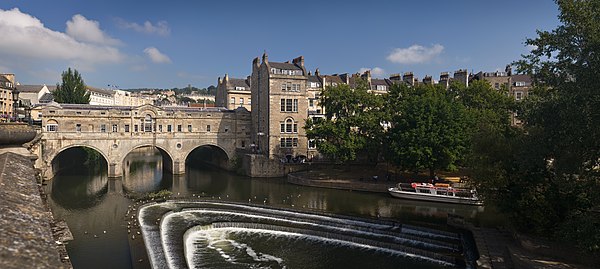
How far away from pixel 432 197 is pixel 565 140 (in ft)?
74.7

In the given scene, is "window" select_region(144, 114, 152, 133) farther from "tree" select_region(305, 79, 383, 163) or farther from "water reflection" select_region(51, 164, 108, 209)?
"tree" select_region(305, 79, 383, 163)

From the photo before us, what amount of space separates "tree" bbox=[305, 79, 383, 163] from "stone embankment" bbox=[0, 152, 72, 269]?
118ft

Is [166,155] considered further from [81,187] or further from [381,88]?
[381,88]

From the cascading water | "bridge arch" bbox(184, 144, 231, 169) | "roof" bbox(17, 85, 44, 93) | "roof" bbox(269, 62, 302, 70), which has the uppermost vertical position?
"roof" bbox(269, 62, 302, 70)

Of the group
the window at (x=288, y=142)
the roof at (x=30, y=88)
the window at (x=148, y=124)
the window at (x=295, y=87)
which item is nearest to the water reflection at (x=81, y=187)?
the window at (x=148, y=124)

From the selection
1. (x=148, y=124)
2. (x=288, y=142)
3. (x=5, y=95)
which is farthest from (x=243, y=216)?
(x=5, y=95)

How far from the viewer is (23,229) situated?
9.30m

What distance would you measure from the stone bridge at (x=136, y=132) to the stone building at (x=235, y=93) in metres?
13.7

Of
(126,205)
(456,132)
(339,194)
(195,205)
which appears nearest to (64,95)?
(126,205)

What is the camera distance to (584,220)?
16922 mm

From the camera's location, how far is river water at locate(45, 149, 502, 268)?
22500 millimetres

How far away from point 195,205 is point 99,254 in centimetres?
1138

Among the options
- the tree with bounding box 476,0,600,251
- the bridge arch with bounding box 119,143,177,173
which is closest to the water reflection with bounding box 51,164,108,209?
the bridge arch with bounding box 119,143,177,173

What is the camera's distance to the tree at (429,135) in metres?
40.2
